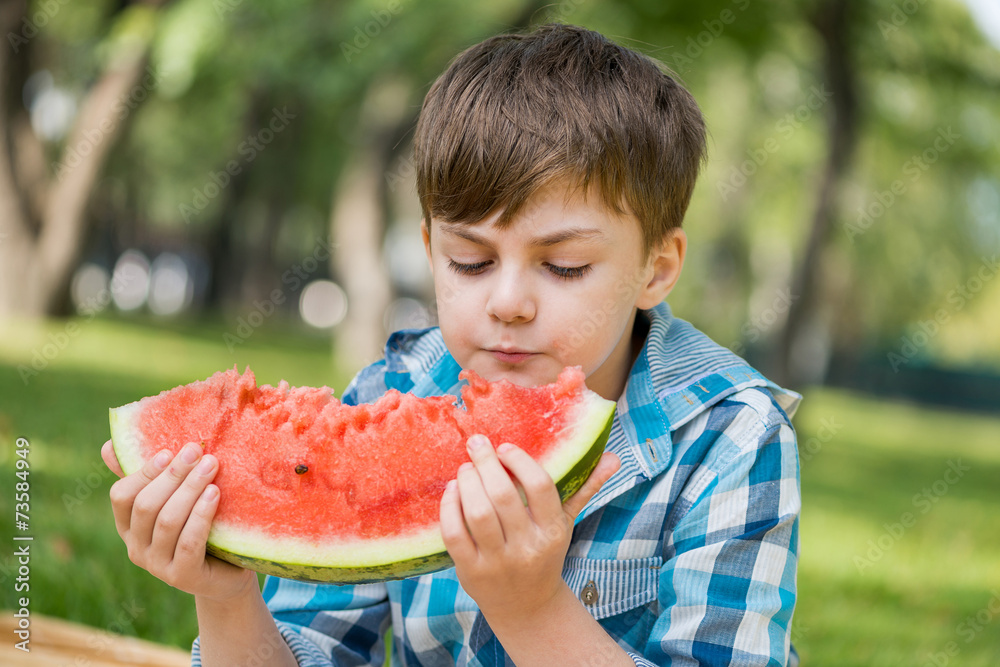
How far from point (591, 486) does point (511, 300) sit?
0.38 m

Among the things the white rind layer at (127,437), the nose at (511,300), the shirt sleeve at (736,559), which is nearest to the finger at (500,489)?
the nose at (511,300)

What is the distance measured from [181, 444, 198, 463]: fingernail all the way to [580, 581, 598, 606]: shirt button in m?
0.83

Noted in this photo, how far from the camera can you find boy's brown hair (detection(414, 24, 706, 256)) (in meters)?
1.72

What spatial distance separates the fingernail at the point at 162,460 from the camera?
57.8 inches

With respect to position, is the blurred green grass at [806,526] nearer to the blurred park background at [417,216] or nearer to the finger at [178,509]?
the blurred park background at [417,216]

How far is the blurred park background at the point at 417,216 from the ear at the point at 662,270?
4.32ft

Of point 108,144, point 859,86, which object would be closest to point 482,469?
point 859,86

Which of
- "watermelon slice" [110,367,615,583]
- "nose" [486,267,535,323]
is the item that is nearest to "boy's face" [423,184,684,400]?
"nose" [486,267,535,323]

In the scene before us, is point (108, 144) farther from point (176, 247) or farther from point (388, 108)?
point (176, 247)

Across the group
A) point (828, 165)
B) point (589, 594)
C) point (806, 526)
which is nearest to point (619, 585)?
A: point (589, 594)

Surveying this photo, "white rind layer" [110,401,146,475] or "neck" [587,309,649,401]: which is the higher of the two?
"white rind layer" [110,401,146,475]

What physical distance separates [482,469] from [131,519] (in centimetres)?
62

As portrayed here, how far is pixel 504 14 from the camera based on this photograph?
1141 cm

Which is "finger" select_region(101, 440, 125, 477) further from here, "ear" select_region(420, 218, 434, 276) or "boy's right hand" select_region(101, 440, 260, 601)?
"ear" select_region(420, 218, 434, 276)
